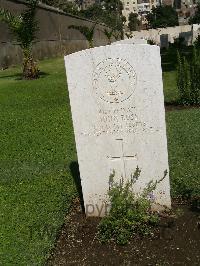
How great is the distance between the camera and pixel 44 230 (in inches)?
165

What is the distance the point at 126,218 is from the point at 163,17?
360 ft

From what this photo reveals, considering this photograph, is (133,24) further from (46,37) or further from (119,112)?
(119,112)

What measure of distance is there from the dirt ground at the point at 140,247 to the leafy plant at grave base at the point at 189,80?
580 cm

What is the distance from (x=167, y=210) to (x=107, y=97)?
127cm

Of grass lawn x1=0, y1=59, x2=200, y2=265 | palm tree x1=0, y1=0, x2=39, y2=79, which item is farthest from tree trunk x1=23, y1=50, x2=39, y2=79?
grass lawn x1=0, y1=59, x2=200, y2=265

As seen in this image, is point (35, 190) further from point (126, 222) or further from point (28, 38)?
point (28, 38)

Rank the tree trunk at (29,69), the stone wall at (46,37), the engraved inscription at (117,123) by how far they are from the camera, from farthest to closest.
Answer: the stone wall at (46,37)
the tree trunk at (29,69)
the engraved inscription at (117,123)

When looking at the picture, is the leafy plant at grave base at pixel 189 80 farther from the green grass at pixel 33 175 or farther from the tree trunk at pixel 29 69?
the tree trunk at pixel 29 69

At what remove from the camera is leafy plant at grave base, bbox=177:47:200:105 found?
9.58 meters

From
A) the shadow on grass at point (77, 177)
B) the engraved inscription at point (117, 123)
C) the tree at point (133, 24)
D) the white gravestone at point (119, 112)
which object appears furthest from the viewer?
the tree at point (133, 24)

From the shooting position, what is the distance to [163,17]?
108750mm

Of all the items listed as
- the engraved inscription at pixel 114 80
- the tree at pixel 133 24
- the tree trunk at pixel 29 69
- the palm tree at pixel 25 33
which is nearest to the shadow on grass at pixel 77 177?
the engraved inscription at pixel 114 80

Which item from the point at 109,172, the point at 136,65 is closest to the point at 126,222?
the point at 109,172

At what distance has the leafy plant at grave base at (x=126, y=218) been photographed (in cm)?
390
